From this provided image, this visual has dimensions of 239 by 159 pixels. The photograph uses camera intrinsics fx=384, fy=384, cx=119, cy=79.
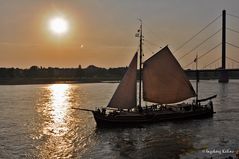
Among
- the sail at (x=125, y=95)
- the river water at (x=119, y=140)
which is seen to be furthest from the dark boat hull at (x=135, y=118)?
the sail at (x=125, y=95)

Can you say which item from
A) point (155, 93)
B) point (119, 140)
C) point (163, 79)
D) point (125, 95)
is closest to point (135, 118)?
point (125, 95)

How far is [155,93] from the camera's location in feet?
173

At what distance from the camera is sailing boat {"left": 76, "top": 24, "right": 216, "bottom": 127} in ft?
160

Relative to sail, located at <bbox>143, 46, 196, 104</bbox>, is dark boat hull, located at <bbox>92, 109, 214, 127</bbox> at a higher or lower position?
lower

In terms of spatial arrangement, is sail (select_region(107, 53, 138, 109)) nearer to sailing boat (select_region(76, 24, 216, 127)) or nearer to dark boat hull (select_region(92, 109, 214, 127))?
sailing boat (select_region(76, 24, 216, 127))

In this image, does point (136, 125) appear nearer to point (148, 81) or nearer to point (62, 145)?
point (148, 81)

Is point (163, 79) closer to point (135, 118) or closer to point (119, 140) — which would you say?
point (135, 118)

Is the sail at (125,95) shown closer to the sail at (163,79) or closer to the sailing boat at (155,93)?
the sailing boat at (155,93)

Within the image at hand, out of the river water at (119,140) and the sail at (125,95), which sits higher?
the sail at (125,95)

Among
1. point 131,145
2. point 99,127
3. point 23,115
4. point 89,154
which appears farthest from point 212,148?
point 23,115

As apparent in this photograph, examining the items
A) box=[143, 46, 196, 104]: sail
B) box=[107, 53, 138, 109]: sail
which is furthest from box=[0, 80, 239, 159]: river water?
box=[143, 46, 196, 104]: sail

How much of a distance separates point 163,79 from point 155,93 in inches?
88.7

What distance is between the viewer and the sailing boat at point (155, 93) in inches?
1918

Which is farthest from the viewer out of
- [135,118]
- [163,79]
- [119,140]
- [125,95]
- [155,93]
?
[163,79]
